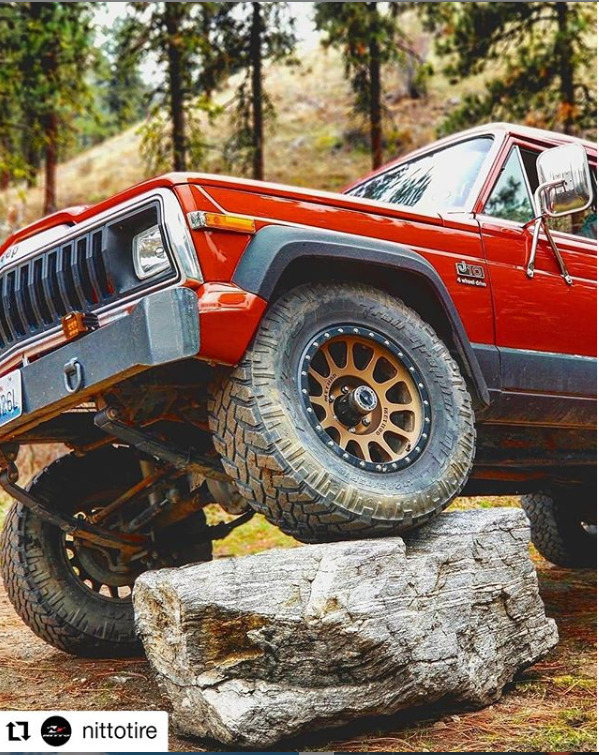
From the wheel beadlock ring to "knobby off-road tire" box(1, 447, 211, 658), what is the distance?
143cm

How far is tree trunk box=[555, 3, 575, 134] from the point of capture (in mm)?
11984

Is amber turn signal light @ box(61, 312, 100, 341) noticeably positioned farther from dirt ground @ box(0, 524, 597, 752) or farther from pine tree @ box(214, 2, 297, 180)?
pine tree @ box(214, 2, 297, 180)

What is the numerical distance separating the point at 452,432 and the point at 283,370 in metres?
0.70

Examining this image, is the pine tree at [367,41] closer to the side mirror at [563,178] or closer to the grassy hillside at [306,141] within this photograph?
the grassy hillside at [306,141]

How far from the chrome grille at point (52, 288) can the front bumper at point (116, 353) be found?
0.26 meters

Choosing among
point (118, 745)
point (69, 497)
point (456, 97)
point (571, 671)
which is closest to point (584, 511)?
point (571, 671)

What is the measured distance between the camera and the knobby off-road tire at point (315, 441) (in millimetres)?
2717

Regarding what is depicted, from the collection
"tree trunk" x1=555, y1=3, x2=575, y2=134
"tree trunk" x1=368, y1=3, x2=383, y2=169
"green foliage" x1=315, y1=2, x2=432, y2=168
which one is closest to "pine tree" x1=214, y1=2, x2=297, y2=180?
"green foliage" x1=315, y1=2, x2=432, y2=168

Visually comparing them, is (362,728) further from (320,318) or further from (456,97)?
(456,97)

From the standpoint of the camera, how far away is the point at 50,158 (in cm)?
1627

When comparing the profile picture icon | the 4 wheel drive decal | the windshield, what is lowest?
the profile picture icon

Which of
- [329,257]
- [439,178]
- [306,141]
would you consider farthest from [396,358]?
[306,141]

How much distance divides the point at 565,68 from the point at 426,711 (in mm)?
11199

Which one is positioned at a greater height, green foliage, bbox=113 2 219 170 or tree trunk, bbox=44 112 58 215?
green foliage, bbox=113 2 219 170
